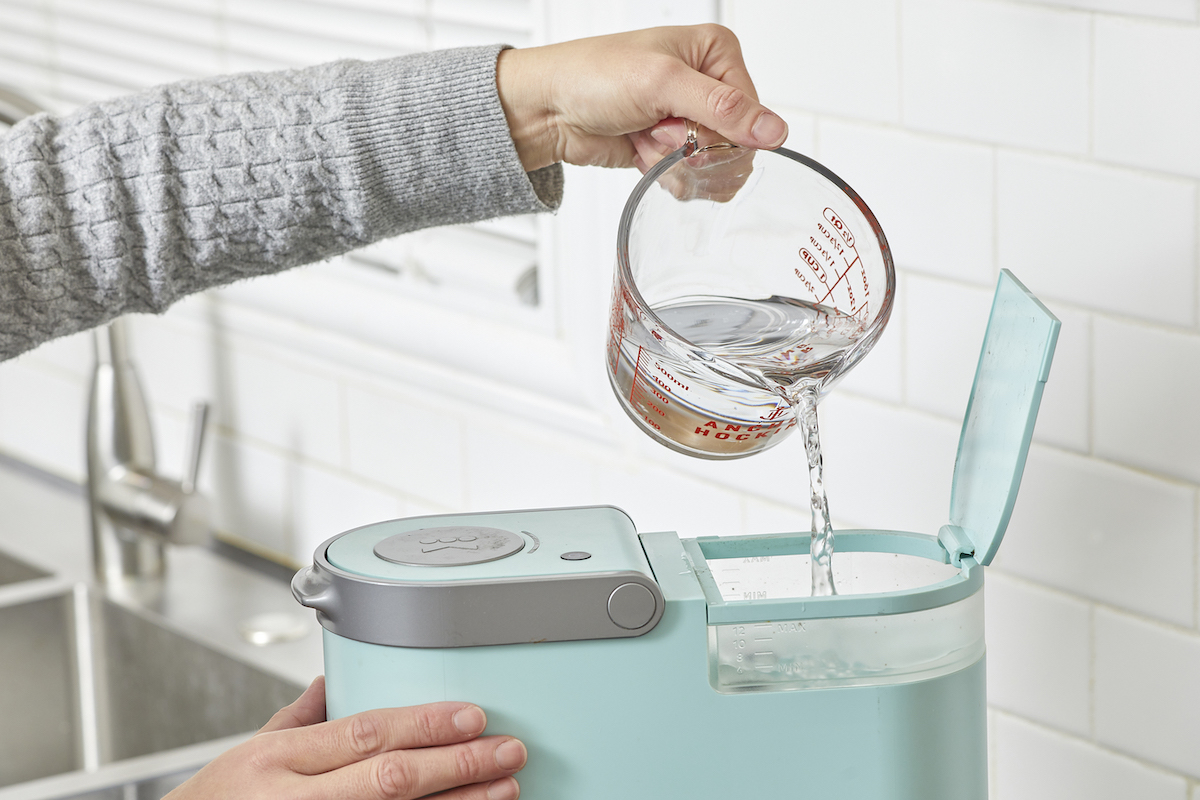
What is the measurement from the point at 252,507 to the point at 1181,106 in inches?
45.2

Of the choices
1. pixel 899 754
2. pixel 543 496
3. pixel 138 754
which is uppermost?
pixel 899 754

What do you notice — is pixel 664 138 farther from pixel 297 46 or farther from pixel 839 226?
pixel 297 46

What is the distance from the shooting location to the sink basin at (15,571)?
164 centimetres

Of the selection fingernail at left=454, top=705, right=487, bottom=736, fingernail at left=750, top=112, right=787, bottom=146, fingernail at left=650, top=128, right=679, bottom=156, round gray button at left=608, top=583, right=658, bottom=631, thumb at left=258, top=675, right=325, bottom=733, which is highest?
fingernail at left=750, top=112, right=787, bottom=146

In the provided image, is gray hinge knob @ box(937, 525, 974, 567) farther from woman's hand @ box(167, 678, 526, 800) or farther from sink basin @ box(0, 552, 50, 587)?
sink basin @ box(0, 552, 50, 587)

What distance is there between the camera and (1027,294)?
65 cm

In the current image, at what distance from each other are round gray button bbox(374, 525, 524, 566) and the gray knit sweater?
261 mm

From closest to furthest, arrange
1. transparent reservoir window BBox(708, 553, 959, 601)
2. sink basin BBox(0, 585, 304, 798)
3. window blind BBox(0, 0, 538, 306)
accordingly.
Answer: transparent reservoir window BBox(708, 553, 959, 601)
window blind BBox(0, 0, 538, 306)
sink basin BBox(0, 585, 304, 798)

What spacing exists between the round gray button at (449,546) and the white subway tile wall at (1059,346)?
408mm

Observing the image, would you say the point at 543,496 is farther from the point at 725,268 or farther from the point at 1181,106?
the point at 1181,106

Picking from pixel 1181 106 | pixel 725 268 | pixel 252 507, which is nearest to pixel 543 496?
pixel 252 507

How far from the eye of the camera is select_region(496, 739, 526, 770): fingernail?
2.05ft

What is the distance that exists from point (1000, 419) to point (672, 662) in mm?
200

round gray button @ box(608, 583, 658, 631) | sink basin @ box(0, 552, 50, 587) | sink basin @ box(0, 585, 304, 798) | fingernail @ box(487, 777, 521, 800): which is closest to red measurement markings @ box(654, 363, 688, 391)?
round gray button @ box(608, 583, 658, 631)
